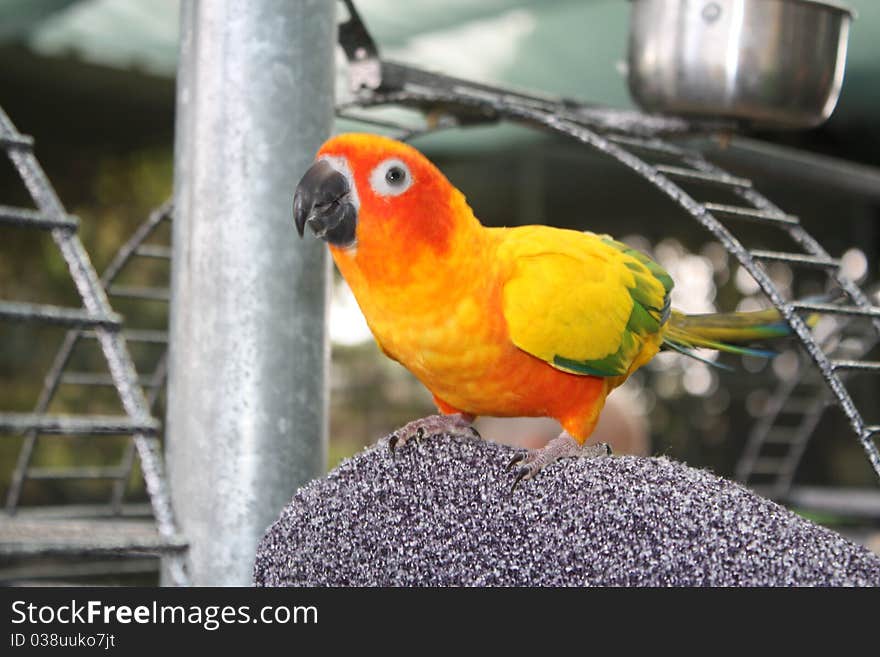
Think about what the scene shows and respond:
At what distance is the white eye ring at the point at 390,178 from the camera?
99 cm

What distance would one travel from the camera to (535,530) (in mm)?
1016

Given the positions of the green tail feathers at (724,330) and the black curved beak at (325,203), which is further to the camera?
the green tail feathers at (724,330)

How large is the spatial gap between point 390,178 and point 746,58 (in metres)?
0.77

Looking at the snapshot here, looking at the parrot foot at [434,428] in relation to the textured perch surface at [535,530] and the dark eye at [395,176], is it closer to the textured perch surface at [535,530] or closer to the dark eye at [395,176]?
the textured perch surface at [535,530]

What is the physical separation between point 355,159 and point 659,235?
5569 millimetres

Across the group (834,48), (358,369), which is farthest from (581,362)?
(358,369)

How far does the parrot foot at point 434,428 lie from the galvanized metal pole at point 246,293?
0.12m

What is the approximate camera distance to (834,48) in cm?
159

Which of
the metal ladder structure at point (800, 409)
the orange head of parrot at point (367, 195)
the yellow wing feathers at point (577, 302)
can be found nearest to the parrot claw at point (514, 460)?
the yellow wing feathers at point (577, 302)

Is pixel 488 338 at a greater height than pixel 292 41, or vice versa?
pixel 292 41

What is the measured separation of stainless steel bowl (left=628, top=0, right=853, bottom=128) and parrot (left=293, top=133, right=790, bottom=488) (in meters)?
0.45

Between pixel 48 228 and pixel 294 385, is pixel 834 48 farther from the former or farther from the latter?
pixel 48 228

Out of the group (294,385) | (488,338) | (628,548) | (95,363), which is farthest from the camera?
(95,363)

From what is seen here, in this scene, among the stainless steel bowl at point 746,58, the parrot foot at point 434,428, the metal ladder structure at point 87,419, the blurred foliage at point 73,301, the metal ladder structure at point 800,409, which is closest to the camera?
the metal ladder structure at point 87,419
